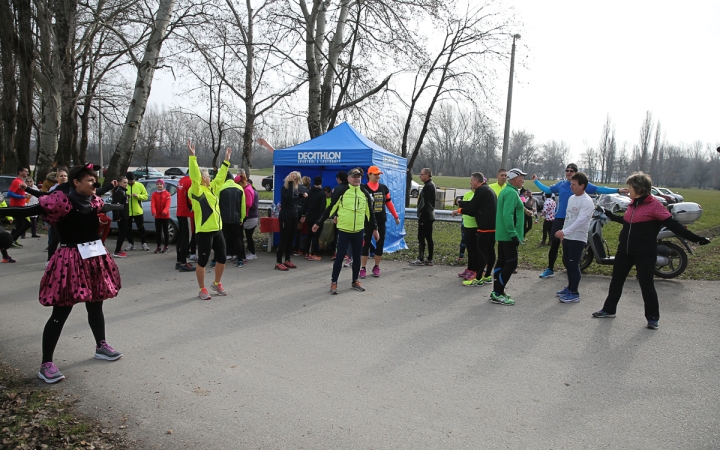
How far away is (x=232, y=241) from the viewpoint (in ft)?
31.3

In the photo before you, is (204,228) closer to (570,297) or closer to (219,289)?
(219,289)

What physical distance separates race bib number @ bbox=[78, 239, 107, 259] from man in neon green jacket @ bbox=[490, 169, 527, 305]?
4841 millimetres

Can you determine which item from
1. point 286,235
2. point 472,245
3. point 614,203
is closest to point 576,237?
point 472,245

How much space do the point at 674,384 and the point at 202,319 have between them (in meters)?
4.95

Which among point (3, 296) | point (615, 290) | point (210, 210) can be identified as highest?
point (210, 210)

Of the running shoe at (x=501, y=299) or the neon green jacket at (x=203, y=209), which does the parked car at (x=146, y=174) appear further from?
the running shoe at (x=501, y=299)

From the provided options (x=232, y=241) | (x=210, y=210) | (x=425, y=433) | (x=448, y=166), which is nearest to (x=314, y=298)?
(x=210, y=210)

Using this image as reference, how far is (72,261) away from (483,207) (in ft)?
19.0

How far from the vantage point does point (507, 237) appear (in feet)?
21.9

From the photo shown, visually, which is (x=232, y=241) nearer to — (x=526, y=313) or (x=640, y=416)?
(x=526, y=313)

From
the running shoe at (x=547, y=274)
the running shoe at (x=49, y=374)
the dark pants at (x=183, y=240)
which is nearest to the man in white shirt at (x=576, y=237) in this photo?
the running shoe at (x=547, y=274)

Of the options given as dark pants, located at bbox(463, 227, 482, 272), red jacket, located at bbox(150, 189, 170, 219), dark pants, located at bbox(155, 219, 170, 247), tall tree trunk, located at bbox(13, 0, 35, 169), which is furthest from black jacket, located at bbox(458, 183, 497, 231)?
tall tree trunk, located at bbox(13, 0, 35, 169)

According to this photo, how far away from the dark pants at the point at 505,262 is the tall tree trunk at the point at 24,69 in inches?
573

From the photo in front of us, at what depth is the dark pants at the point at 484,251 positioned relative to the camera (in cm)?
781
